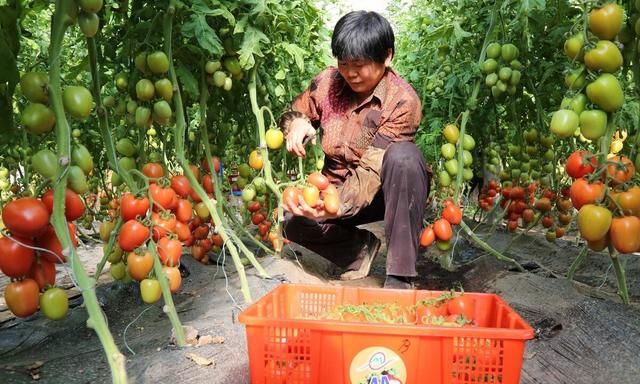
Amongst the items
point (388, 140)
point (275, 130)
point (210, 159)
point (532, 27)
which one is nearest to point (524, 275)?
point (388, 140)

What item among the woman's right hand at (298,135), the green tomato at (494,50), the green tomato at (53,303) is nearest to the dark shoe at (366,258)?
the woman's right hand at (298,135)

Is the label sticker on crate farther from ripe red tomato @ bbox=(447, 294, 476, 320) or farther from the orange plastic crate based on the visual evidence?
ripe red tomato @ bbox=(447, 294, 476, 320)

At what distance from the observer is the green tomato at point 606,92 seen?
151 centimetres

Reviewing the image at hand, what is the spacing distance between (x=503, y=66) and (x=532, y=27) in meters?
0.23

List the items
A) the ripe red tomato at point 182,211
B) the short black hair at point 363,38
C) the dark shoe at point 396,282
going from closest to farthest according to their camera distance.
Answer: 1. the ripe red tomato at point 182,211
2. the dark shoe at point 396,282
3. the short black hair at point 363,38

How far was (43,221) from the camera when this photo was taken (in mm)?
1146

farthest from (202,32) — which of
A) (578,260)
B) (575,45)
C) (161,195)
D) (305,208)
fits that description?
(578,260)

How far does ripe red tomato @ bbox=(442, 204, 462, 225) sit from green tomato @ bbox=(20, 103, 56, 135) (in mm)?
1782

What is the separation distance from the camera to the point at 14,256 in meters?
1.17

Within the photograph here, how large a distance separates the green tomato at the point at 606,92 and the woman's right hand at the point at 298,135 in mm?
1182

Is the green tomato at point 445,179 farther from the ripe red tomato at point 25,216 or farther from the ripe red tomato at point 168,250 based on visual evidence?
the ripe red tomato at point 25,216

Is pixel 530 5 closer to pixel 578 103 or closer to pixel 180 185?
pixel 578 103

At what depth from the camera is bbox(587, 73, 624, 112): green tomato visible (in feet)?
4.96

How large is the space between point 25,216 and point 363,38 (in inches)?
59.8
